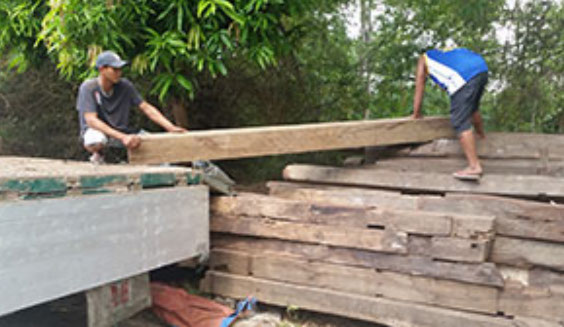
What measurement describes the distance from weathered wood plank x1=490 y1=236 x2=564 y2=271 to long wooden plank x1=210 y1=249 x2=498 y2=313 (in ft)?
0.83

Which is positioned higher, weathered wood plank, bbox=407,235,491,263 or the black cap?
the black cap

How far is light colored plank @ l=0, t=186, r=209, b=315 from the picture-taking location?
2.15 meters

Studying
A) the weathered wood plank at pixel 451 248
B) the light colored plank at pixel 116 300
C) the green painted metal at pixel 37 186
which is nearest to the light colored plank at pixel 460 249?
the weathered wood plank at pixel 451 248

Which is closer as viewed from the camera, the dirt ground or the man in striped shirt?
the dirt ground

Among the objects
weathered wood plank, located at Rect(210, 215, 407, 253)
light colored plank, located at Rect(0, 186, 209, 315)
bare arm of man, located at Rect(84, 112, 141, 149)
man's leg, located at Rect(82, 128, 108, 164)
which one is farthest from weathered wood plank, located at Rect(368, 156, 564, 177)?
man's leg, located at Rect(82, 128, 108, 164)

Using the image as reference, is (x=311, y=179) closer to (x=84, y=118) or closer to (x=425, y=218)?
(x=425, y=218)

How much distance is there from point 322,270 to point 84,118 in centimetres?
238

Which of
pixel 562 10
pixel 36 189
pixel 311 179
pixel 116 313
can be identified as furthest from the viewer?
pixel 562 10

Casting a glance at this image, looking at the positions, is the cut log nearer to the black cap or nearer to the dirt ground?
the dirt ground

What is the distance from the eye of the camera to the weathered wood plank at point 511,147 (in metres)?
3.79


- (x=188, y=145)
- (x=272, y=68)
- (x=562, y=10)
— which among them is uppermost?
(x=562, y=10)

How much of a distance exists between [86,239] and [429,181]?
107 inches

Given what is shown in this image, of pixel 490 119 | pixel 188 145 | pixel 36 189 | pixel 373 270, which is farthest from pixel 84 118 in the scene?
pixel 490 119

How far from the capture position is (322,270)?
342 centimetres
